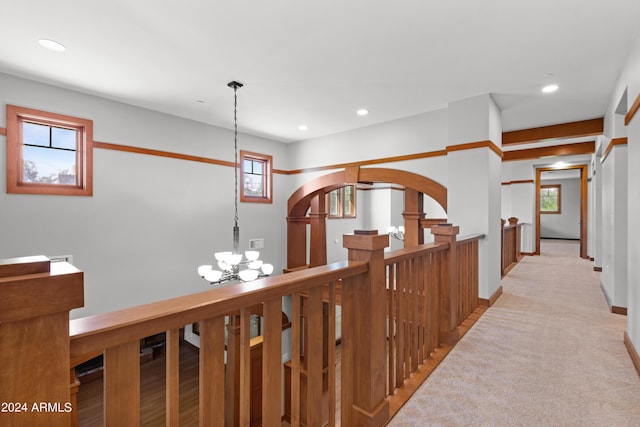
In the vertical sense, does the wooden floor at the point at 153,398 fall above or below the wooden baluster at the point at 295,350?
below

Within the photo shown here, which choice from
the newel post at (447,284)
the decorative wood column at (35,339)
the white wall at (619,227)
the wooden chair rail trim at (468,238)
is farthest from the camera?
the white wall at (619,227)

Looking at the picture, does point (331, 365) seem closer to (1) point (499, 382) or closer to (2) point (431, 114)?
(1) point (499, 382)

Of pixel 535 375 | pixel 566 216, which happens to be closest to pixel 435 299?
pixel 535 375

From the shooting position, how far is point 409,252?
1.87m

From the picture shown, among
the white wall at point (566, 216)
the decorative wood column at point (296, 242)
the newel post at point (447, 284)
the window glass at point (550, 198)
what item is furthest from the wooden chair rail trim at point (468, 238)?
the window glass at point (550, 198)

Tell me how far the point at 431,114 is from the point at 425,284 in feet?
10.3

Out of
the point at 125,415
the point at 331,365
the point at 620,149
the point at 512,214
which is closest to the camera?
the point at 125,415

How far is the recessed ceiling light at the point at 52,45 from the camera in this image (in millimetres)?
2625

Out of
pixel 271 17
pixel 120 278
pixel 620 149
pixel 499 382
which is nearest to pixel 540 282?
pixel 620 149

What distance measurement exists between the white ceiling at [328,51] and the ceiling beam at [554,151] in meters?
2.68

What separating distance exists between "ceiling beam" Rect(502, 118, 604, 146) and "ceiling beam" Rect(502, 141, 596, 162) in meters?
1.86

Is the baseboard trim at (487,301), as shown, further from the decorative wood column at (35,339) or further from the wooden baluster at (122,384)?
the decorative wood column at (35,339)

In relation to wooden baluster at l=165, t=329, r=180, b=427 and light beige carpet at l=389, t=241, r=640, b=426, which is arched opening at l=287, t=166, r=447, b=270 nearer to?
light beige carpet at l=389, t=241, r=640, b=426

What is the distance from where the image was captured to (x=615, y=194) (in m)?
3.26
